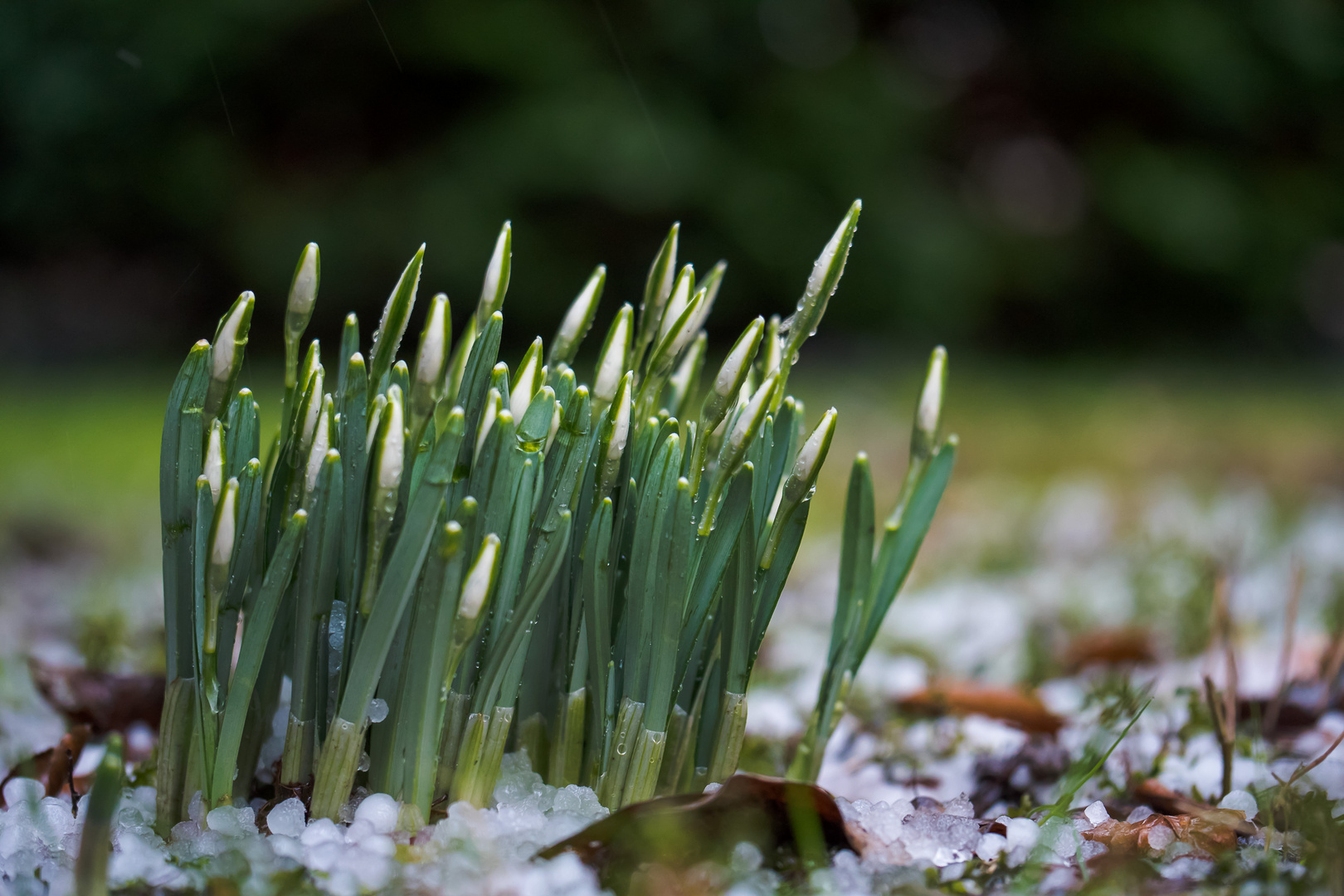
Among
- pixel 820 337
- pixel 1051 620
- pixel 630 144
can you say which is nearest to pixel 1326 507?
pixel 1051 620

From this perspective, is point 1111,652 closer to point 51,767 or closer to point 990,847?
point 990,847

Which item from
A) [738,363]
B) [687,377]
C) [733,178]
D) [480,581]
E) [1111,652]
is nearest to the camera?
[480,581]

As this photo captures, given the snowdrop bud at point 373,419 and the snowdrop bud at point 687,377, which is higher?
A: the snowdrop bud at point 687,377

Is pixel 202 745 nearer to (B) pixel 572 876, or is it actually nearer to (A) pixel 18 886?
(A) pixel 18 886

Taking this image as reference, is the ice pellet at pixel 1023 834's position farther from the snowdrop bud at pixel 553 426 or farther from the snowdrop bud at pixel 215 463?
the snowdrop bud at pixel 215 463

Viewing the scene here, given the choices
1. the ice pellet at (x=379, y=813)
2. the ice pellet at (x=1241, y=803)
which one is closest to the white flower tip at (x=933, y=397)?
the ice pellet at (x=1241, y=803)

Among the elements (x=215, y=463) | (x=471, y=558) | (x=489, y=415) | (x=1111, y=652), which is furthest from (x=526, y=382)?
(x=1111, y=652)

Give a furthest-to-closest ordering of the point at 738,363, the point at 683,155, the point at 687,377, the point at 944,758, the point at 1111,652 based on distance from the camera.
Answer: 1. the point at 683,155
2. the point at 1111,652
3. the point at 944,758
4. the point at 687,377
5. the point at 738,363
